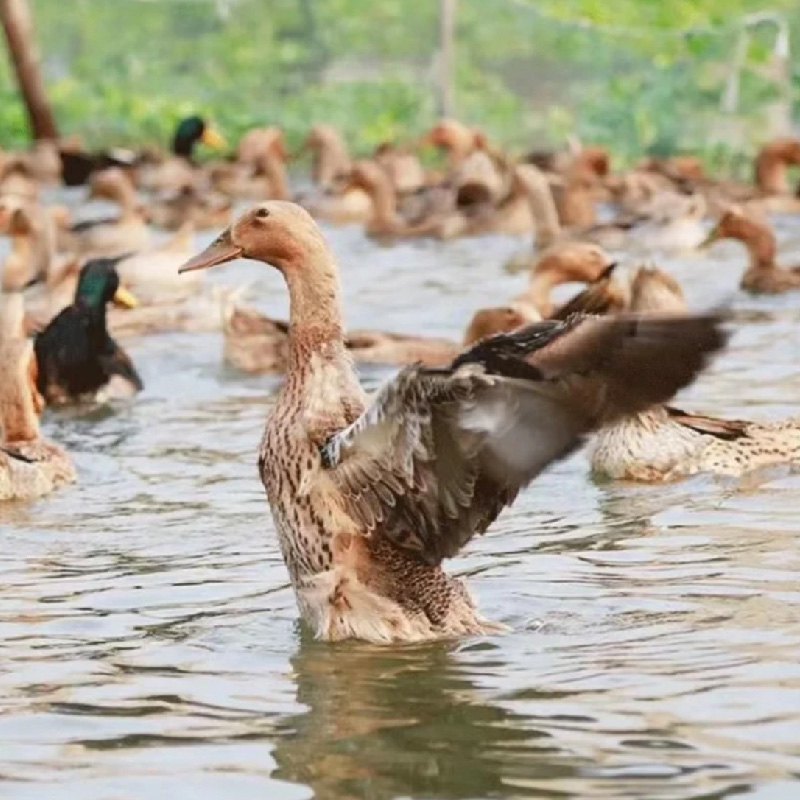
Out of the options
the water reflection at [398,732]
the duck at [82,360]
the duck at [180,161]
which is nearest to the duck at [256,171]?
the duck at [180,161]

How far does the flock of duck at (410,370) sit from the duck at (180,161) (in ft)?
14.8

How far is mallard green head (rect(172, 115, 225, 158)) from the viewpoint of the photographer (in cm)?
3050

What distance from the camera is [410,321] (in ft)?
55.2

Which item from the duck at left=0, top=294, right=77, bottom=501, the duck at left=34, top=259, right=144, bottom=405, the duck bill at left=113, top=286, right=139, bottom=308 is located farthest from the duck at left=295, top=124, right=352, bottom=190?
the duck at left=0, top=294, right=77, bottom=501

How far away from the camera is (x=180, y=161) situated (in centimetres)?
2944

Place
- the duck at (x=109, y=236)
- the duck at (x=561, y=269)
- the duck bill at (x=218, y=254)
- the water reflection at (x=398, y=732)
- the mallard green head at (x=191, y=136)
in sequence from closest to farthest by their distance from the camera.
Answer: the water reflection at (x=398, y=732) → the duck bill at (x=218, y=254) → the duck at (x=561, y=269) → the duck at (x=109, y=236) → the mallard green head at (x=191, y=136)

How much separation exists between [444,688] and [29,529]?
11.0 ft

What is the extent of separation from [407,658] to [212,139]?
24.1 metres

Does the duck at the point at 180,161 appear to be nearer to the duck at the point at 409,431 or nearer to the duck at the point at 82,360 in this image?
the duck at the point at 82,360

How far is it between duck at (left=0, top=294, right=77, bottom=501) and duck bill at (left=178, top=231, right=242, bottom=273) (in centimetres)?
305

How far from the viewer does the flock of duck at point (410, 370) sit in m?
6.34

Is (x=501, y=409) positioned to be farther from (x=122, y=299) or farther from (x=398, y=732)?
(x=122, y=299)

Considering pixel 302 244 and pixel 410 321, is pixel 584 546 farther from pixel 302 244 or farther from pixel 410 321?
pixel 410 321

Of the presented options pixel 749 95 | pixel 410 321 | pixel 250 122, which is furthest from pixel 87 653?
pixel 250 122
